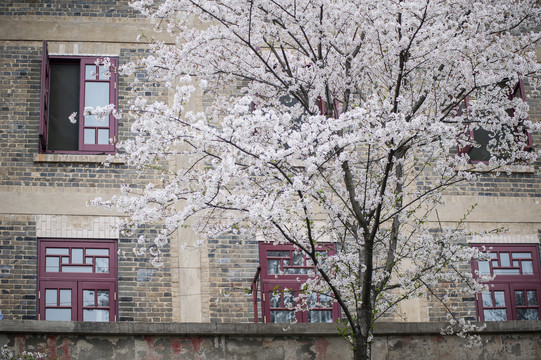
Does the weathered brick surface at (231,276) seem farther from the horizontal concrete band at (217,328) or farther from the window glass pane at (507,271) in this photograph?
the window glass pane at (507,271)

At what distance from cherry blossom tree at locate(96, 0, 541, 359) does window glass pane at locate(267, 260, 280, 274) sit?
8.97 ft

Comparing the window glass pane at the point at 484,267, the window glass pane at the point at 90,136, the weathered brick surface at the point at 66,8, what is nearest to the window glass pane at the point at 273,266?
the window glass pane at the point at 484,267

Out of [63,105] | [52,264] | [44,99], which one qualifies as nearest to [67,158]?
[44,99]

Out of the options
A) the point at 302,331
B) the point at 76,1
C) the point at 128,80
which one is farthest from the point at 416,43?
the point at 76,1

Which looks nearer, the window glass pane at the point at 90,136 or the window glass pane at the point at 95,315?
the window glass pane at the point at 95,315

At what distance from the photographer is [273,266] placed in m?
15.5

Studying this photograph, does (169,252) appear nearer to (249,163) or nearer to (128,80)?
(128,80)

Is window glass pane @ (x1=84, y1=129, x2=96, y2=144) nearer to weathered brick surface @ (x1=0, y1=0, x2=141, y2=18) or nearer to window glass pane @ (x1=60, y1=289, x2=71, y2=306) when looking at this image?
weathered brick surface @ (x1=0, y1=0, x2=141, y2=18)

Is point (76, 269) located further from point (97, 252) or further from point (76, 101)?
point (76, 101)

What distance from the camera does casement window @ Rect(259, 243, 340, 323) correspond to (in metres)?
15.2

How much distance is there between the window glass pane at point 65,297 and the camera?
1481cm

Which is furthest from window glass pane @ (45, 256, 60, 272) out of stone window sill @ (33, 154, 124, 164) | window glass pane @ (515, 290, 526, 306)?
window glass pane @ (515, 290, 526, 306)

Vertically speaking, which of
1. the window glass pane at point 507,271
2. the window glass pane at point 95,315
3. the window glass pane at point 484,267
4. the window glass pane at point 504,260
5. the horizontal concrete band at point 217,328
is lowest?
the horizontal concrete band at point 217,328

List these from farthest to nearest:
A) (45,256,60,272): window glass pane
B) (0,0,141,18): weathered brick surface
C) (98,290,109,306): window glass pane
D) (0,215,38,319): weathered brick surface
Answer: (0,0,141,18): weathered brick surface < (45,256,60,272): window glass pane < (98,290,109,306): window glass pane < (0,215,38,319): weathered brick surface
